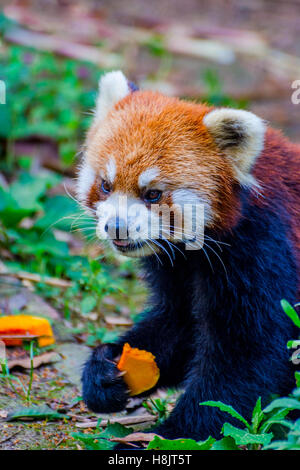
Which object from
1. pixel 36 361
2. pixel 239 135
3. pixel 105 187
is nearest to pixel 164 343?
pixel 36 361

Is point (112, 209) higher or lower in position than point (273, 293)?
higher

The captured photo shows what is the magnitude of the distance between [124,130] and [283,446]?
1933mm

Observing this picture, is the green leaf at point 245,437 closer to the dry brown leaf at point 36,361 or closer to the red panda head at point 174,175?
the red panda head at point 174,175

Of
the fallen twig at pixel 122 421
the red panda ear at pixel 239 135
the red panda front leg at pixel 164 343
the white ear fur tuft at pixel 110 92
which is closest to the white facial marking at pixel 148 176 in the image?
the red panda ear at pixel 239 135

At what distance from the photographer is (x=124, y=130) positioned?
12.9 ft

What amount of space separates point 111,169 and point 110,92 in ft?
2.14

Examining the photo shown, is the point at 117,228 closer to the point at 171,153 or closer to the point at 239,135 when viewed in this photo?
the point at 171,153

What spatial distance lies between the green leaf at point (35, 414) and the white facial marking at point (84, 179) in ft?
4.00

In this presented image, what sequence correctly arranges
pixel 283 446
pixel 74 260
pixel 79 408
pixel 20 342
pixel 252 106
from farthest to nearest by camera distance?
pixel 252 106 < pixel 74 260 < pixel 20 342 < pixel 79 408 < pixel 283 446

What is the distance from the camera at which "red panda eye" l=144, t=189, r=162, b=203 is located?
3.77m

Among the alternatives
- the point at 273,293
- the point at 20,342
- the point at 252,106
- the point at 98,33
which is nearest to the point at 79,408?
the point at 20,342

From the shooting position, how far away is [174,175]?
12.3 feet

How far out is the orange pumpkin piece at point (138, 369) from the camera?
13.3 feet
